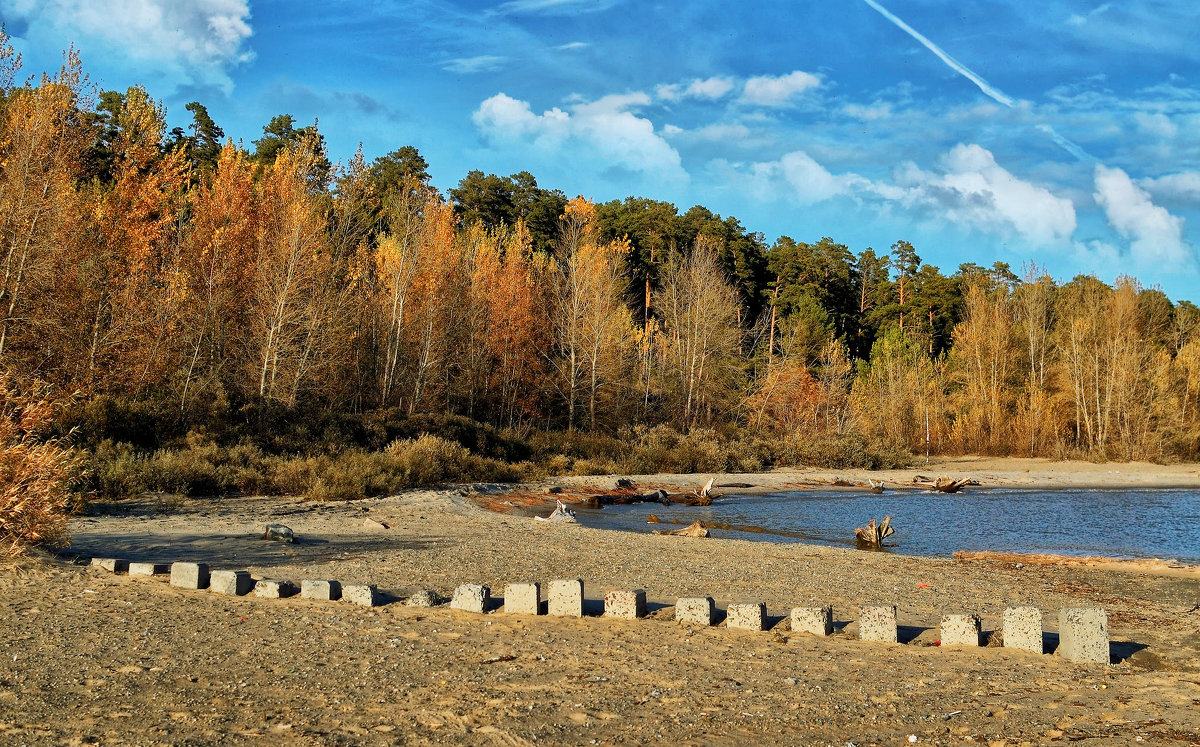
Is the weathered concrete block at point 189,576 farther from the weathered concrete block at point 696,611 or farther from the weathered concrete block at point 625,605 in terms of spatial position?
the weathered concrete block at point 696,611

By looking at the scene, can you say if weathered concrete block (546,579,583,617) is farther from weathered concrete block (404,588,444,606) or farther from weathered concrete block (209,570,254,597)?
weathered concrete block (209,570,254,597)

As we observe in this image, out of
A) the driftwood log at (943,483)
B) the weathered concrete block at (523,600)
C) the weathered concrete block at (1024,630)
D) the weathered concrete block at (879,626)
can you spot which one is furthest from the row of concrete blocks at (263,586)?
the driftwood log at (943,483)

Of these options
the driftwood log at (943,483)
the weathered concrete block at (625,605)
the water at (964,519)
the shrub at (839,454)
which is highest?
the shrub at (839,454)

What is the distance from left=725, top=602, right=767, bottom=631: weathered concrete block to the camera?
27.5 feet

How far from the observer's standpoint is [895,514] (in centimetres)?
2511

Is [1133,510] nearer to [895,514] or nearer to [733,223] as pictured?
[895,514]

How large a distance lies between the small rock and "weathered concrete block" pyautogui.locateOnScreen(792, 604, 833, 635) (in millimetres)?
8290

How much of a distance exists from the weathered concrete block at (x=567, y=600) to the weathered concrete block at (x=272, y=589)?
288 centimetres

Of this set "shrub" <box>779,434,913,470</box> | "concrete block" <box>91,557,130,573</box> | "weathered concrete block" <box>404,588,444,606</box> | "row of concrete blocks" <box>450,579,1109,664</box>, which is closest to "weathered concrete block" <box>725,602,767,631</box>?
"row of concrete blocks" <box>450,579,1109,664</box>

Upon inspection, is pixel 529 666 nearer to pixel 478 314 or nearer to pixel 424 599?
pixel 424 599

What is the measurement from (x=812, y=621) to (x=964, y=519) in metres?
17.6

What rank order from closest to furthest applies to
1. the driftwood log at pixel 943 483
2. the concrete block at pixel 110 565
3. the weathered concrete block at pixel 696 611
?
the weathered concrete block at pixel 696 611, the concrete block at pixel 110 565, the driftwood log at pixel 943 483

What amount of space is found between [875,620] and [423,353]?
29513mm

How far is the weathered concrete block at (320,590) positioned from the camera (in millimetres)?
8945
